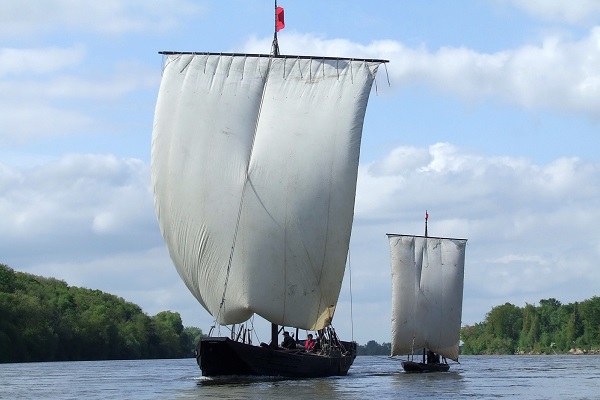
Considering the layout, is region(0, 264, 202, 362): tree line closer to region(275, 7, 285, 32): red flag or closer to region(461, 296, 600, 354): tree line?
region(275, 7, 285, 32): red flag

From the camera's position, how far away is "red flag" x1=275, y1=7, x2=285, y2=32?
5641 centimetres

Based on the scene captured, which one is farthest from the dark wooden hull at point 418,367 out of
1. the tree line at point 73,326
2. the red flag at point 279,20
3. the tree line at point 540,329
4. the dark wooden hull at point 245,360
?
the tree line at point 540,329

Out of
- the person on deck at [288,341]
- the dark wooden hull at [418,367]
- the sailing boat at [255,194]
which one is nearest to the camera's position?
the sailing boat at [255,194]

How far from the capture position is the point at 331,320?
53.1m

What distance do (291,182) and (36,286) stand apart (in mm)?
68637

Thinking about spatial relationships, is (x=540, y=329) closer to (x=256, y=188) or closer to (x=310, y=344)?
(x=310, y=344)

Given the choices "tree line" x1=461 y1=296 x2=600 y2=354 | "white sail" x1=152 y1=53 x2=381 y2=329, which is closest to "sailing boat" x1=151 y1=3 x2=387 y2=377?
"white sail" x1=152 y1=53 x2=381 y2=329

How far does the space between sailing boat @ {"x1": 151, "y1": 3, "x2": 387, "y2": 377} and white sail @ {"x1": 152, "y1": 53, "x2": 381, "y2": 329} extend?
4cm

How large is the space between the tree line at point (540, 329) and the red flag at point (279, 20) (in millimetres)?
109110

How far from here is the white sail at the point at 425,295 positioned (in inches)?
2739

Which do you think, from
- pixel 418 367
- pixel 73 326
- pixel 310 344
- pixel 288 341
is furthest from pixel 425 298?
pixel 73 326

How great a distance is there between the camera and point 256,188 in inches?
1970

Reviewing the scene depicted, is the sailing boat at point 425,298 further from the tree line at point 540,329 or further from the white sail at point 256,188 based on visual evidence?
the tree line at point 540,329

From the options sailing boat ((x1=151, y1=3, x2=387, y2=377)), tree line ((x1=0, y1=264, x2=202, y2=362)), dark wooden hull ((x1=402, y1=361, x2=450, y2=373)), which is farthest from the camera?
tree line ((x1=0, y1=264, x2=202, y2=362))
